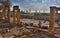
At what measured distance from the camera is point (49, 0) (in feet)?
16.9

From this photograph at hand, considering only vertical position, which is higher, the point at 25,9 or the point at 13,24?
the point at 25,9

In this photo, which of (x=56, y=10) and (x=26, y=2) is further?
(x=26, y=2)

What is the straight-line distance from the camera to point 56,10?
4.80 meters

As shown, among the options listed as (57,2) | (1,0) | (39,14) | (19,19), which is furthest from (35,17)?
(1,0)

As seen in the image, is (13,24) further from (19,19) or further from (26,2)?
(26,2)

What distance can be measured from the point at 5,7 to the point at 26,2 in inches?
27.1

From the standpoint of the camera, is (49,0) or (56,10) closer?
(56,10)

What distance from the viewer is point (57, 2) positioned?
16.6 ft

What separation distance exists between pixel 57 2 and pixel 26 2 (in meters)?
0.99

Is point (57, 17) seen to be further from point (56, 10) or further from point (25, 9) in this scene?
point (25, 9)

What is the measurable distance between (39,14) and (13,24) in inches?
34.7

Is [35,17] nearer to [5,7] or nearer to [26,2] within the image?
[26,2]

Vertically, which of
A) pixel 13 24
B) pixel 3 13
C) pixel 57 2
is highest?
pixel 57 2

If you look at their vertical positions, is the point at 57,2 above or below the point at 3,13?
above
